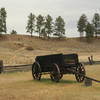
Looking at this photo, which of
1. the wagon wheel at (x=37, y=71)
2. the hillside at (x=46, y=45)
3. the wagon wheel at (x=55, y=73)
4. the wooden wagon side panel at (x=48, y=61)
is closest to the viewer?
the wagon wheel at (x=55, y=73)

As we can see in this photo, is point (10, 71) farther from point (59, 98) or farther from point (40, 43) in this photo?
point (40, 43)

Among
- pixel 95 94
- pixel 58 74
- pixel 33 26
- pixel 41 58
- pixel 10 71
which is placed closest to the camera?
pixel 95 94

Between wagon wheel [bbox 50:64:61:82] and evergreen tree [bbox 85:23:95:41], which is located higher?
evergreen tree [bbox 85:23:95:41]

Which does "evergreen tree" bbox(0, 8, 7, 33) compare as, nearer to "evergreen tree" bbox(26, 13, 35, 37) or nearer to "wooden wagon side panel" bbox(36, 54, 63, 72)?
"evergreen tree" bbox(26, 13, 35, 37)

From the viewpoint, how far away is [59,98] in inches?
529

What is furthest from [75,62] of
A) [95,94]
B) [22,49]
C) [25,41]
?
[25,41]

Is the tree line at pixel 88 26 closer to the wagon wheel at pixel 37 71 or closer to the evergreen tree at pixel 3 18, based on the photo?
the evergreen tree at pixel 3 18

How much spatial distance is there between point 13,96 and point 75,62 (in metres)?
6.85

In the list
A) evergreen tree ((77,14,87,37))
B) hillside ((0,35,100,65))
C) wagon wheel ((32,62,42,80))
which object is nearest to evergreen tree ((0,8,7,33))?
hillside ((0,35,100,65))

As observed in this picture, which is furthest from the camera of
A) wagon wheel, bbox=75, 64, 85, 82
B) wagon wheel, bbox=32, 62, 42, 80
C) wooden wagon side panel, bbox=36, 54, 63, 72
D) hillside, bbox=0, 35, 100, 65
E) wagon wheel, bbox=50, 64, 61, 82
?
hillside, bbox=0, 35, 100, 65

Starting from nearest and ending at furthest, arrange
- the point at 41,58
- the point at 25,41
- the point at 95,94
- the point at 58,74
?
the point at 95,94
the point at 58,74
the point at 41,58
the point at 25,41

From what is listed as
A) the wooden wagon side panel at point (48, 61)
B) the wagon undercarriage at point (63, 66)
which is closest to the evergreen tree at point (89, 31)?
the wooden wagon side panel at point (48, 61)

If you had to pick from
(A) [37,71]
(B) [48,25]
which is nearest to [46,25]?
(B) [48,25]

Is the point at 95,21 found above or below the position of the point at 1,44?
above
